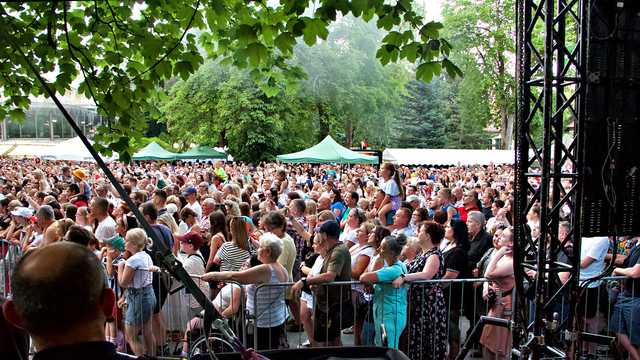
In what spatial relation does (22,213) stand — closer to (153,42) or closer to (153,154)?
(153,42)

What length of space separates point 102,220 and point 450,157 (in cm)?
3804

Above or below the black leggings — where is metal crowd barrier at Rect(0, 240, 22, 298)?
above

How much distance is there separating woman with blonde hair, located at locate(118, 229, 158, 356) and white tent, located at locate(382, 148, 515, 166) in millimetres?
36730

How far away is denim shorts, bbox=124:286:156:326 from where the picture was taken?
6.03 metres

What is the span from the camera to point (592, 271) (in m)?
6.33

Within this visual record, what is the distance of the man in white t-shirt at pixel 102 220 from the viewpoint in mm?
8031

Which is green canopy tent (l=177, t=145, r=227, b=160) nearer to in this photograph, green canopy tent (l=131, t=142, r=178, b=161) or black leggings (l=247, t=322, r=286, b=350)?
green canopy tent (l=131, t=142, r=178, b=161)

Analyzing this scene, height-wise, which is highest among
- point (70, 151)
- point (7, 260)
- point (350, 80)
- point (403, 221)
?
point (350, 80)

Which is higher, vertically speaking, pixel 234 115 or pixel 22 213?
pixel 234 115

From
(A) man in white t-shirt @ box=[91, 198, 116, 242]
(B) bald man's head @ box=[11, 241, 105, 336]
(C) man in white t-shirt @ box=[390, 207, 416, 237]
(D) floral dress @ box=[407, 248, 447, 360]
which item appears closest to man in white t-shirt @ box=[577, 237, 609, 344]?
(D) floral dress @ box=[407, 248, 447, 360]

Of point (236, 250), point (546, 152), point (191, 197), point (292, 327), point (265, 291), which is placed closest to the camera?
point (546, 152)

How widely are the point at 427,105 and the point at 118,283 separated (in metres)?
54.8

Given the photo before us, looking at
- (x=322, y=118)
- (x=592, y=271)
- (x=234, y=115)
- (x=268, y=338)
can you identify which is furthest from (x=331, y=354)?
(x=322, y=118)

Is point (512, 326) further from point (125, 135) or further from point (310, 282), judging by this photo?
point (125, 135)
